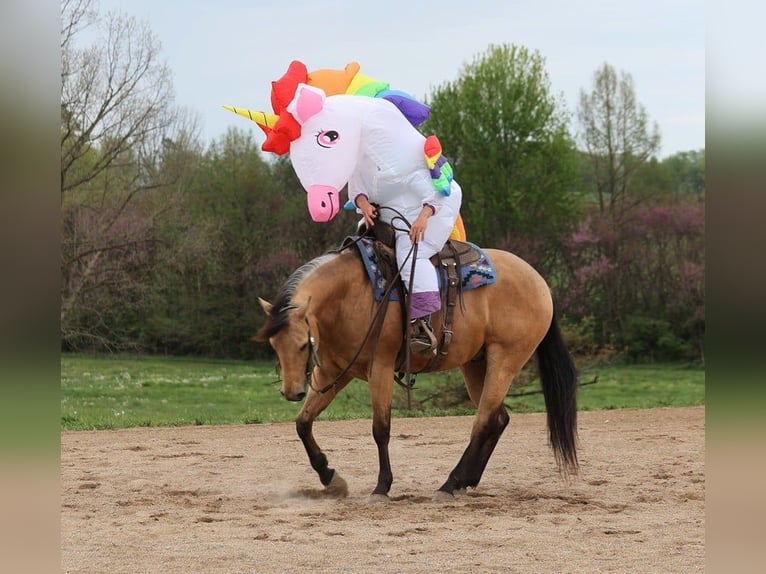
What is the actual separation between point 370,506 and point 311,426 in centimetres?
72

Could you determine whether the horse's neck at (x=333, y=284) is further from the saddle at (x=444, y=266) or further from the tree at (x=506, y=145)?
the tree at (x=506, y=145)

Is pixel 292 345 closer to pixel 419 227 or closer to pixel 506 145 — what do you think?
pixel 419 227

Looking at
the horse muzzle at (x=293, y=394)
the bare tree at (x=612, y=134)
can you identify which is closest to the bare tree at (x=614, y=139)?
the bare tree at (x=612, y=134)

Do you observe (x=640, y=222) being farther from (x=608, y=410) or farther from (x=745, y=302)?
(x=745, y=302)

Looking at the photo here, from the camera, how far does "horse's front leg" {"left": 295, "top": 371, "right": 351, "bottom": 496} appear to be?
21.0 feet

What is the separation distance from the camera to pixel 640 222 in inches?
917

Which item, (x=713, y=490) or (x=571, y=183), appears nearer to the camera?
(x=713, y=490)

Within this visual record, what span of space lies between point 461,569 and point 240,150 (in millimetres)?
20836

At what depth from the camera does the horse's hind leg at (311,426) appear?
6.39 metres

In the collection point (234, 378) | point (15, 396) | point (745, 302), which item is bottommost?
point (234, 378)

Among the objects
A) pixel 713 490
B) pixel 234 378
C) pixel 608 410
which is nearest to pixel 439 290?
pixel 713 490

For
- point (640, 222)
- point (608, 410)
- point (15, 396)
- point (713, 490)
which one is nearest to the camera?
point (15, 396)

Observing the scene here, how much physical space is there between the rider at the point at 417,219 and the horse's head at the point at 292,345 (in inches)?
34.2

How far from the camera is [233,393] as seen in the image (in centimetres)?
1544
